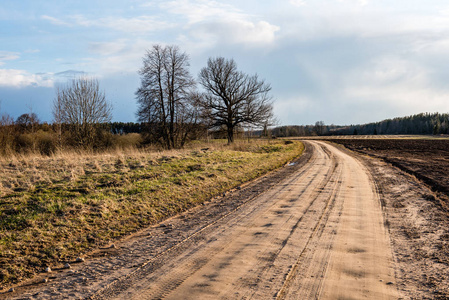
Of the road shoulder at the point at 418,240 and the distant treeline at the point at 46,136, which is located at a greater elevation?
the distant treeline at the point at 46,136

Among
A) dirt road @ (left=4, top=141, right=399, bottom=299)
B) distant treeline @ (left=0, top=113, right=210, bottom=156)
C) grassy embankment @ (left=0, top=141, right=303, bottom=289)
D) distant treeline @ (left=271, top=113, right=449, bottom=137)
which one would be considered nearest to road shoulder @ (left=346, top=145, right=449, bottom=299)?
dirt road @ (left=4, top=141, right=399, bottom=299)

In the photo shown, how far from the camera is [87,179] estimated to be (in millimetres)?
9797

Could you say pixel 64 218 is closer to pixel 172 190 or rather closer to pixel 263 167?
pixel 172 190

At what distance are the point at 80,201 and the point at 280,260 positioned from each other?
5.22m

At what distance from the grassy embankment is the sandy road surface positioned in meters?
1.80

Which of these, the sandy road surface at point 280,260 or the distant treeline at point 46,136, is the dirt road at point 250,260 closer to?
the sandy road surface at point 280,260

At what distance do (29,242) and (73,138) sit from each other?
71.6 ft

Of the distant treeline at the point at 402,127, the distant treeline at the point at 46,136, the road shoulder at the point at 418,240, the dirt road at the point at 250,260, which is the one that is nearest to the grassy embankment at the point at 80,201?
the dirt road at the point at 250,260

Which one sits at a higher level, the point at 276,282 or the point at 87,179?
the point at 87,179

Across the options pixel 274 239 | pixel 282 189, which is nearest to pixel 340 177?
pixel 282 189

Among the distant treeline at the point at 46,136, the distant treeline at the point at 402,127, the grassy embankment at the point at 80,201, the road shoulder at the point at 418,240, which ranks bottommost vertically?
the road shoulder at the point at 418,240

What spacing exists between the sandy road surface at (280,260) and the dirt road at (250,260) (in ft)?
0.04

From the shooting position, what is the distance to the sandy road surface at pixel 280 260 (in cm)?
364

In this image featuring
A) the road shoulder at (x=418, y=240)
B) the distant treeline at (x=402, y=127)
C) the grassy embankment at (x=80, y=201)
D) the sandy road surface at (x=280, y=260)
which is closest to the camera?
the sandy road surface at (x=280, y=260)
